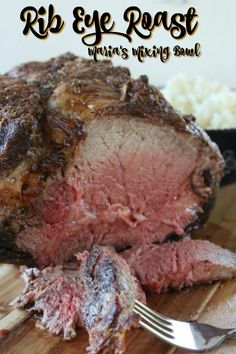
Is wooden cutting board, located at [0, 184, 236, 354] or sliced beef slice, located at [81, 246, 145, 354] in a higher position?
sliced beef slice, located at [81, 246, 145, 354]

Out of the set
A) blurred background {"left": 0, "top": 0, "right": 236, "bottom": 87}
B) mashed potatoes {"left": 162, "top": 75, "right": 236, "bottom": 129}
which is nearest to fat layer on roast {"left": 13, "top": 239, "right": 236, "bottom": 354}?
mashed potatoes {"left": 162, "top": 75, "right": 236, "bottom": 129}

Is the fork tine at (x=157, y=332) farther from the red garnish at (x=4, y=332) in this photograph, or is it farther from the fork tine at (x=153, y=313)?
A: the red garnish at (x=4, y=332)

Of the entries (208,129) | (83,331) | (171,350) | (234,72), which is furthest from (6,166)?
(234,72)

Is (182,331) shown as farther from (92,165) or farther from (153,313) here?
(92,165)

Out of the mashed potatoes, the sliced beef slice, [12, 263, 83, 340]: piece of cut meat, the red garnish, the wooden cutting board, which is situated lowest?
the wooden cutting board

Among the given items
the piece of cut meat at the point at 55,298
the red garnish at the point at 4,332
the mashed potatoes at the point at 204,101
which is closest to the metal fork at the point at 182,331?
the piece of cut meat at the point at 55,298

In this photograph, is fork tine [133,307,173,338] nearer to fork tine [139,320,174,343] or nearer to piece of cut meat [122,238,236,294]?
fork tine [139,320,174,343]
